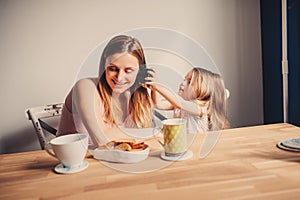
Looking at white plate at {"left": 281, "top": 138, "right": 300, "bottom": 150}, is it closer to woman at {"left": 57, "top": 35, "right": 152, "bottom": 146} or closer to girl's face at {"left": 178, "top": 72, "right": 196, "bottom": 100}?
woman at {"left": 57, "top": 35, "right": 152, "bottom": 146}

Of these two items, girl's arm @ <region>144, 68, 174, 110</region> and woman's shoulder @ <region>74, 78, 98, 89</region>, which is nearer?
woman's shoulder @ <region>74, 78, 98, 89</region>

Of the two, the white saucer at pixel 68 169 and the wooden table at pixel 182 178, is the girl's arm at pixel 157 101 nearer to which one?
the wooden table at pixel 182 178

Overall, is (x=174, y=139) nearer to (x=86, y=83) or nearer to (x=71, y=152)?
(x=71, y=152)

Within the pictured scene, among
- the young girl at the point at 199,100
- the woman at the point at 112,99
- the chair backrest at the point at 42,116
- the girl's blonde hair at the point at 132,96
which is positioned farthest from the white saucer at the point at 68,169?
the chair backrest at the point at 42,116

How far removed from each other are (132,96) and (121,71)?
0.17 m

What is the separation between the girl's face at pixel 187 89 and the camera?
1847 mm

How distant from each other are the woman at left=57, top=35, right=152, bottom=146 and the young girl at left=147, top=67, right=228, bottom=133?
0.16m

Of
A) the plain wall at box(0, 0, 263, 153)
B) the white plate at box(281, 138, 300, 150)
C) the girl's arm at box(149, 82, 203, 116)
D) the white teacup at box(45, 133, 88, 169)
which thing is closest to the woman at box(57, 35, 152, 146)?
the girl's arm at box(149, 82, 203, 116)

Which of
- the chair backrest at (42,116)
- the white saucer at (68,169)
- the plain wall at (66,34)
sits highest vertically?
the plain wall at (66,34)

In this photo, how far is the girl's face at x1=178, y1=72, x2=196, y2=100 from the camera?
185cm

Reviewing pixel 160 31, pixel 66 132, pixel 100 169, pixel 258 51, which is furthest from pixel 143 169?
pixel 258 51

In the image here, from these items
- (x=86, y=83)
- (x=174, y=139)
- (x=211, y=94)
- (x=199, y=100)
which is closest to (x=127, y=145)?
(x=174, y=139)

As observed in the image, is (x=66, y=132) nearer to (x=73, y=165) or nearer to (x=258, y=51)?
(x=73, y=165)

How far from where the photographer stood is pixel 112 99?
139 centimetres
